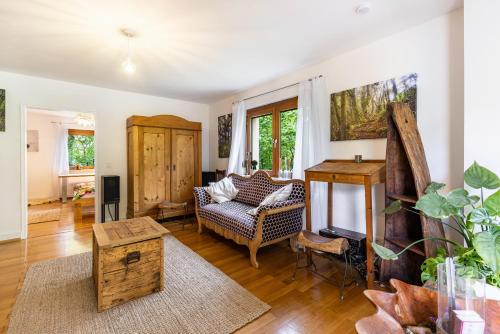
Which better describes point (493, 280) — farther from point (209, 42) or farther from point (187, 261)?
point (209, 42)

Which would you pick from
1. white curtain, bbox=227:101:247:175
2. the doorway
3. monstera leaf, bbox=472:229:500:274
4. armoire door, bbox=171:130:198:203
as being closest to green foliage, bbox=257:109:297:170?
white curtain, bbox=227:101:247:175

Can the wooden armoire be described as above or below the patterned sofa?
above

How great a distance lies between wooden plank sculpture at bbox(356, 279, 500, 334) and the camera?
860 mm

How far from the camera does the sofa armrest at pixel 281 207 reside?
8.32 feet

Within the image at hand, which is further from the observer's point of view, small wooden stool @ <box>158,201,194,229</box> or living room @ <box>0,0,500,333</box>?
Result: small wooden stool @ <box>158,201,194,229</box>

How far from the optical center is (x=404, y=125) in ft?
6.28

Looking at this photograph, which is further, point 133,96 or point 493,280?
point 133,96

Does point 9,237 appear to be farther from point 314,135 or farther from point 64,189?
point 314,135

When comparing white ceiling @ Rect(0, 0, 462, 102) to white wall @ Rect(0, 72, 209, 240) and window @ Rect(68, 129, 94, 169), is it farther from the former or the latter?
window @ Rect(68, 129, 94, 169)

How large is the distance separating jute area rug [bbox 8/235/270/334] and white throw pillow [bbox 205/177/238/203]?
4.51 feet

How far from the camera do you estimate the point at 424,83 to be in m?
2.14

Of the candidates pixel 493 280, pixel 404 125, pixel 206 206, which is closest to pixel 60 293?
pixel 206 206

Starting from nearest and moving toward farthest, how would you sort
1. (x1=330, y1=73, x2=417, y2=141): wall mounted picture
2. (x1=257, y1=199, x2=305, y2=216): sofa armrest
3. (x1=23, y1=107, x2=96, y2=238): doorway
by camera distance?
(x1=330, y1=73, x2=417, y2=141): wall mounted picture
(x1=257, y1=199, x2=305, y2=216): sofa armrest
(x1=23, y1=107, x2=96, y2=238): doorway

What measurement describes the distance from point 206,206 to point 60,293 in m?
1.88
